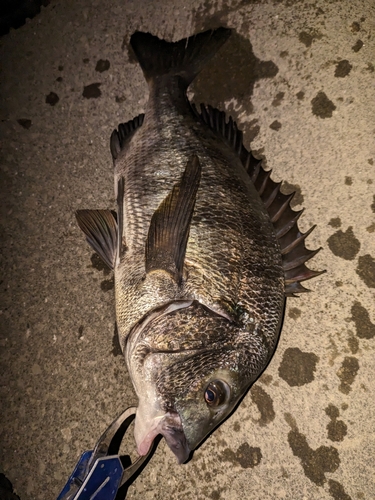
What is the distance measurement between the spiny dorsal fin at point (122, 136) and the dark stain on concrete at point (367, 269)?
1.88 meters

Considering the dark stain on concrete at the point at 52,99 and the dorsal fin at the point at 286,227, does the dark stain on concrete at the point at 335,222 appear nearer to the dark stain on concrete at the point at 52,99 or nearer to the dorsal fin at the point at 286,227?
the dorsal fin at the point at 286,227

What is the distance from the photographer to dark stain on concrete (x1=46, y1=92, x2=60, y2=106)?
334 centimetres

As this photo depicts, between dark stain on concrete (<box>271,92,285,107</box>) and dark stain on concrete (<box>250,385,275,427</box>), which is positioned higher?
dark stain on concrete (<box>271,92,285,107</box>)

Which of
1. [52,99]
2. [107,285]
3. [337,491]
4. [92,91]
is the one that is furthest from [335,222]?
[52,99]

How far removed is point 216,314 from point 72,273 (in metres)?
1.54

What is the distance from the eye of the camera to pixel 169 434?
1640mm

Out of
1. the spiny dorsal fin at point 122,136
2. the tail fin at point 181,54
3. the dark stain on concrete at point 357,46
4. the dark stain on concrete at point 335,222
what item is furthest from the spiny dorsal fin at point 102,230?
the dark stain on concrete at point 357,46

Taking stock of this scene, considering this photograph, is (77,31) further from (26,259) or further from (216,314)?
(216,314)

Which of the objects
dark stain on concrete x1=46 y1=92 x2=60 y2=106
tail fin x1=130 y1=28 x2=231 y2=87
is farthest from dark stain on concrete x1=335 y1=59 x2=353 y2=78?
dark stain on concrete x1=46 y1=92 x2=60 y2=106

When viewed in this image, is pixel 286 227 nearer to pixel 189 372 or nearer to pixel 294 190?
pixel 294 190

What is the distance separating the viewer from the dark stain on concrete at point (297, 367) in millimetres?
2203

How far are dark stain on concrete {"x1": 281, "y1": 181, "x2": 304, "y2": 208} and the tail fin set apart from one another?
3.67 feet

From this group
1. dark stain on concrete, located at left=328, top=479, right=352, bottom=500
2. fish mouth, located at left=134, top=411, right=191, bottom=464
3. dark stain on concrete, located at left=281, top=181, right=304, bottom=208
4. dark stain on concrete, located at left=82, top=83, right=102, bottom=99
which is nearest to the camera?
fish mouth, located at left=134, top=411, right=191, bottom=464

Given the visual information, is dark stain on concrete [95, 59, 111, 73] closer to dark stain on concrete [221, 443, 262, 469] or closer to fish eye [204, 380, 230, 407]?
fish eye [204, 380, 230, 407]
